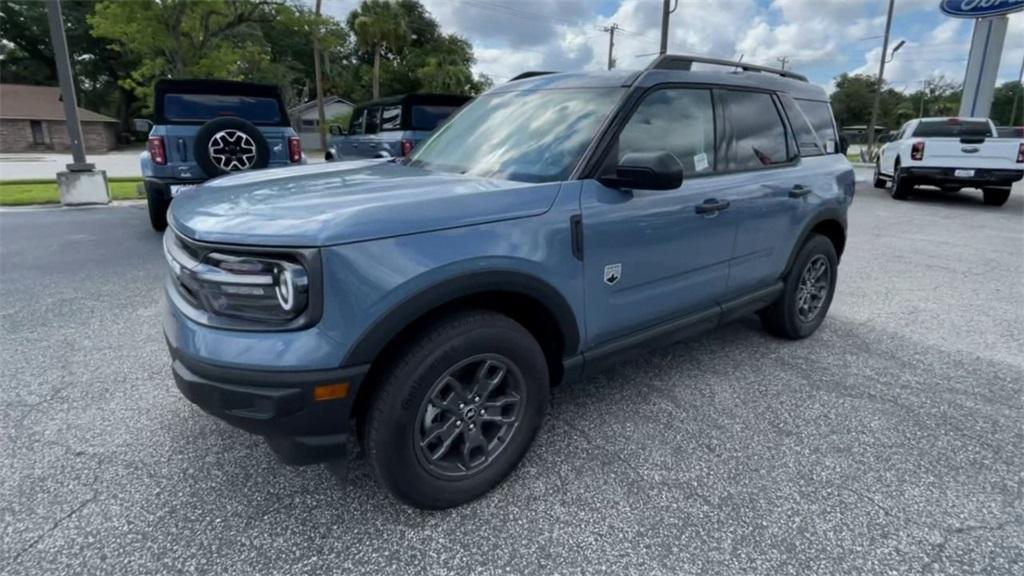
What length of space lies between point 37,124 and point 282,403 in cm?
5052

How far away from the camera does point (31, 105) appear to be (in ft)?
127

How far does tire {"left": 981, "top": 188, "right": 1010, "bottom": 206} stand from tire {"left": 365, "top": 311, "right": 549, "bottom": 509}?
1392 cm

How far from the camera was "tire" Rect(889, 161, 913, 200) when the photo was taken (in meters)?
12.1

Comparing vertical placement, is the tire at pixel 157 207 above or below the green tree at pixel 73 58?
below

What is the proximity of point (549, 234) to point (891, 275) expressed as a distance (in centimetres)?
541

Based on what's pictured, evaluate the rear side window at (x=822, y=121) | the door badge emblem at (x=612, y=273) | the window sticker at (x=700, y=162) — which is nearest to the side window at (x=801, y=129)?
the rear side window at (x=822, y=121)

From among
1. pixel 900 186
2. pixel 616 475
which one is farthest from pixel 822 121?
pixel 900 186

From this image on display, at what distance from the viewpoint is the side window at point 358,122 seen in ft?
37.1

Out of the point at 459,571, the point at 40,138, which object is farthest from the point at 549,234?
the point at 40,138

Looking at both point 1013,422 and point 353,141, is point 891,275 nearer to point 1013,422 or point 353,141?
point 1013,422

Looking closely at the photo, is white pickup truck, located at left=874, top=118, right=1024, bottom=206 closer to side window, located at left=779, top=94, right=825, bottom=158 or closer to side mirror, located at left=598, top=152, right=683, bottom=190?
side window, located at left=779, top=94, right=825, bottom=158

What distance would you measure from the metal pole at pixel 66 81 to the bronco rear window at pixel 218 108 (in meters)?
4.08

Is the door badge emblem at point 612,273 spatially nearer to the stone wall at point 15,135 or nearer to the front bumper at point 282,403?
the front bumper at point 282,403

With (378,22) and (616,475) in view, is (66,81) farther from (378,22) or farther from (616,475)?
(378,22)
